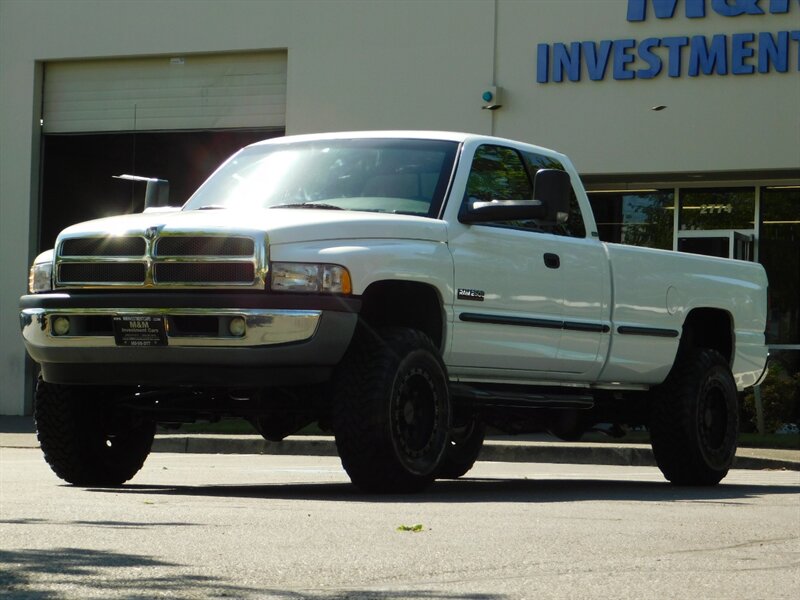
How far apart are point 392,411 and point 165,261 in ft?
4.59

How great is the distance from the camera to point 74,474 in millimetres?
9648

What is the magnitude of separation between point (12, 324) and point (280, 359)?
57.9 feet

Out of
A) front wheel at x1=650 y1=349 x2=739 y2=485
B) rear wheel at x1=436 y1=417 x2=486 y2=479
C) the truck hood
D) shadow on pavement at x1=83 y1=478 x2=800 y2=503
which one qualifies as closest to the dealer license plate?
the truck hood

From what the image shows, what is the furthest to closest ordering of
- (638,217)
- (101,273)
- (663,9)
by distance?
(638,217), (663,9), (101,273)

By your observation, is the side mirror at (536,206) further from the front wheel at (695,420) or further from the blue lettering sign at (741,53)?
the blue lettering sign at (741,53)

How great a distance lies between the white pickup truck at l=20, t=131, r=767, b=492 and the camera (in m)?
8.57

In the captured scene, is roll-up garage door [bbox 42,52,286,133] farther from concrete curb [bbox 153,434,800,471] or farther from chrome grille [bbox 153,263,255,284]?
chrome grille [bbox 153,263,255,284]

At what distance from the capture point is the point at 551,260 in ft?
33.1

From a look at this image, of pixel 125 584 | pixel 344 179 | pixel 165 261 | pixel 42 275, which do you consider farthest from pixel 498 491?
pixel 125 584

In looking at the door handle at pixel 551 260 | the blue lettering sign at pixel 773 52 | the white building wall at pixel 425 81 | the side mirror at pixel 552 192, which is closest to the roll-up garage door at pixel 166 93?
the white building wall at pixel 425 81

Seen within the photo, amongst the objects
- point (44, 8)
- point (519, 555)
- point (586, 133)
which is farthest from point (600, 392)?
point (44, 8)

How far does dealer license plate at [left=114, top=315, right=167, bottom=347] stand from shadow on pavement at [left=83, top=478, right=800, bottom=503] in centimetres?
95

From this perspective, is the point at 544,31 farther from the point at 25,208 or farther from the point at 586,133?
the point at 25,208

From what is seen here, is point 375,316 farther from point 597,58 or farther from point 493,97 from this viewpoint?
point 493,97
